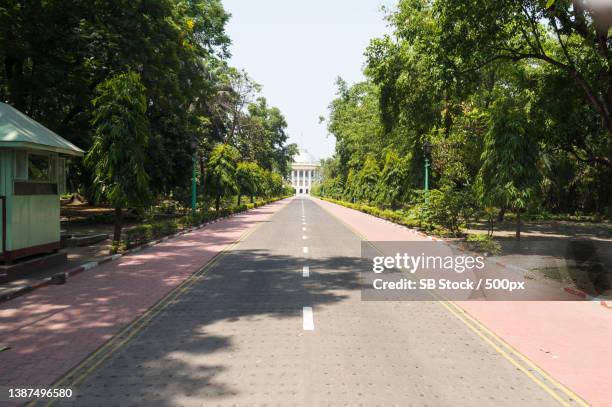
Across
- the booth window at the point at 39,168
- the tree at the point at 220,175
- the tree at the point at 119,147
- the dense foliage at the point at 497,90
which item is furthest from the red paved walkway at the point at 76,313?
the tree at the point at 220,175

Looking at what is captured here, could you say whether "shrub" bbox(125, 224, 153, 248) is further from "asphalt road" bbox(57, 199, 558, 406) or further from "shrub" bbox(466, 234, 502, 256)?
"shrub" bbox(466, 234, 502, 256)

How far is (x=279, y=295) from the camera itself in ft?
31.9

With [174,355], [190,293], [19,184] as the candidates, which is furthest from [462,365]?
[19,184]

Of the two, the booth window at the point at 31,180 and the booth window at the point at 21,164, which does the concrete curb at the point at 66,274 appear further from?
the booth window at the point at 21,164

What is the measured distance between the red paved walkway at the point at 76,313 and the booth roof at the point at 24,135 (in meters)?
3.37

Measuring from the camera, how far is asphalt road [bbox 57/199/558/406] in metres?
4.88

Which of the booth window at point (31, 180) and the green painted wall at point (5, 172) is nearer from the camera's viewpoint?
the green painted wall at point (5, 172)

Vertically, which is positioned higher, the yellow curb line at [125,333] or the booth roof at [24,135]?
the booth roof at [24,135]

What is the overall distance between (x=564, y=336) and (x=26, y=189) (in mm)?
12185

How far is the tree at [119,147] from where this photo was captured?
16.7m

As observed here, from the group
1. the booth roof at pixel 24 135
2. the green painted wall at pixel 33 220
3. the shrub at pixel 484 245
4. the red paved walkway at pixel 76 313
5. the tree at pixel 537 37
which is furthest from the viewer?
the shrub at pixel 484 245

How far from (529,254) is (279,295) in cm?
1024

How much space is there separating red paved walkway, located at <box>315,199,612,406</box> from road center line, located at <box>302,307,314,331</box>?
289 centimetres

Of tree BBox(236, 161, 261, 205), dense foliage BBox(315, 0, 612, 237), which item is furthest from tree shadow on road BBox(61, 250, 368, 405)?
tree BBox(236, 161, 261, 205)
